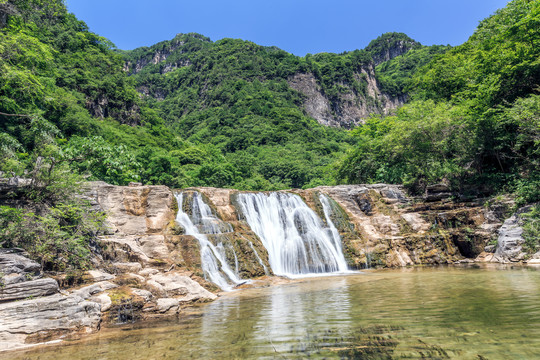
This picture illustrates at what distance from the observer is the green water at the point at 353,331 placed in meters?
4.07

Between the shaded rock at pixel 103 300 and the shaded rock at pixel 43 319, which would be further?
the shaded rock at pixel 103 300

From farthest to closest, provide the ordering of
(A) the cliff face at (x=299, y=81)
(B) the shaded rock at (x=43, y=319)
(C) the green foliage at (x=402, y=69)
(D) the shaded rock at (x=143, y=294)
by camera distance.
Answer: (C) the green foliage at (x=402, y=69), (A) the cliff face at (x=299, y=81), (D) the shaded rock at (x=143, y=294), (B) the shaded rock at (x=43, y=319)

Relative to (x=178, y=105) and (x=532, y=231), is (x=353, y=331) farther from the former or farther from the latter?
(x=178, y=105)

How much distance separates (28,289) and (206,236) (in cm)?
769

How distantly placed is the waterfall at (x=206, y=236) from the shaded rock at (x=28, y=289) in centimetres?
594

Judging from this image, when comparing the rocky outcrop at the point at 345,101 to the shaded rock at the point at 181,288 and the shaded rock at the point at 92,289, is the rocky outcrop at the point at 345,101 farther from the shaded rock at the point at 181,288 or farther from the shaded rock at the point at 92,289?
the shaded rock at the point at 92,289

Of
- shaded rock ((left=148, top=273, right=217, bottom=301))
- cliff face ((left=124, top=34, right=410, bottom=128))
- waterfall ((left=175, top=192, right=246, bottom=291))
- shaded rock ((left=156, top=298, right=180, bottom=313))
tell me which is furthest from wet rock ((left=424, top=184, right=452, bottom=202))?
cliff face ((left=124, top=34, right=410, bottom=128))

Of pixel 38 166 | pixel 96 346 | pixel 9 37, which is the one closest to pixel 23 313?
pixel 96 346

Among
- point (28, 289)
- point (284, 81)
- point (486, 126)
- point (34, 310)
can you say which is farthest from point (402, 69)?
point (34, 310)

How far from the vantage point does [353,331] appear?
16.4ft

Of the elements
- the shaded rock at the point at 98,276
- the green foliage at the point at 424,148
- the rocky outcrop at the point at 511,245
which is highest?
the green foliage at the point at 424,148

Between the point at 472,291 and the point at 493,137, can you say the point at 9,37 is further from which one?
the point at 493,137

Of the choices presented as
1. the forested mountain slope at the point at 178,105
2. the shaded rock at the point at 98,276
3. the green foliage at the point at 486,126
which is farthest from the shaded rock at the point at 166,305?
the green foliage at the point at 486,126

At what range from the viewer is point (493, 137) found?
61.6 feet
